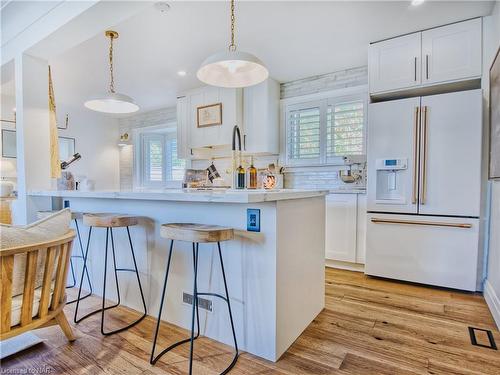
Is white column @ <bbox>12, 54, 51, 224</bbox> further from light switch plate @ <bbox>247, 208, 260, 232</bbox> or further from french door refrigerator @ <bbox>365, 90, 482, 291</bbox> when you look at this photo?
french door refrigerator @ <bbox>365, 90, 482, 291</bbox>

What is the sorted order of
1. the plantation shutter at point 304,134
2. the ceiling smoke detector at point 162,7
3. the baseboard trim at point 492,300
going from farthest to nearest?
the plantation shutter at point 304,134, the ceiling smoke detector at point 162,7, the baseboard trim at point 492,300

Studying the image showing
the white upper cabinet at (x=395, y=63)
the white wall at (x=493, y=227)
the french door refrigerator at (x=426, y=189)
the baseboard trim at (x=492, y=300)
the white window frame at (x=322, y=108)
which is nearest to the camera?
the baseboard trim at (x=492, y=300)

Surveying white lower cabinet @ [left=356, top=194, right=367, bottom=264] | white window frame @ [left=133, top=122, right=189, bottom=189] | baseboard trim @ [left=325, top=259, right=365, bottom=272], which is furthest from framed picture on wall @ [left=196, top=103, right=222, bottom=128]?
baseboard trim @ [left=325, top=259, right=365, bottom=272]

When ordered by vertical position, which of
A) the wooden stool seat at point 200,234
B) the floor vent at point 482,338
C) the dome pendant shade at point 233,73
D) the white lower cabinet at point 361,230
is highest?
the dome pendant shade at point 233,73

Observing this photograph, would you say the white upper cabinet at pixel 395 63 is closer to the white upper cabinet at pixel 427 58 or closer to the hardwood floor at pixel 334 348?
the white upper cabinet at pixel 427 58

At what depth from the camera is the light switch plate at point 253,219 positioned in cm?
160

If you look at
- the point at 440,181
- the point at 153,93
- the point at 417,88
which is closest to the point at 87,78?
the point at 153,93

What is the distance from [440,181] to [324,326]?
179 cm

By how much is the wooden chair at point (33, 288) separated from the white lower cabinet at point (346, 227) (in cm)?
273

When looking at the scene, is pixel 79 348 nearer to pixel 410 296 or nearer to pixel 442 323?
pixel 442 323

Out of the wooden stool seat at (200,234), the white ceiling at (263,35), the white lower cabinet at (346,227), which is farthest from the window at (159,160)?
the wooden stool seat at (200,234)

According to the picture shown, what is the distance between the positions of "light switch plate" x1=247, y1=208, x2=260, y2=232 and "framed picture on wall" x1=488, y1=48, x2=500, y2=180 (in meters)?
1.93

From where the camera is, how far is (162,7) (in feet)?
7.83

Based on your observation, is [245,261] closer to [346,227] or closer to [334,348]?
[334,348]
